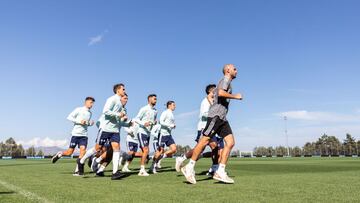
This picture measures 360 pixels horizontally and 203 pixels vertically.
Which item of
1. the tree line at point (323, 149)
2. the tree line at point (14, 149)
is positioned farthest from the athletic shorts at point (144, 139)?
the tree line at point (14, 149)

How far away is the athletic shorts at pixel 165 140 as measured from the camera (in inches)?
456

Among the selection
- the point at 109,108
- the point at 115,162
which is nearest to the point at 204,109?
the point at 109,108

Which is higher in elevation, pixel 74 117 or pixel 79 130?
pixel 74 117

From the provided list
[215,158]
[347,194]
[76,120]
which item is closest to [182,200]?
[347,194]

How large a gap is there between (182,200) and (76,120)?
7.18 m

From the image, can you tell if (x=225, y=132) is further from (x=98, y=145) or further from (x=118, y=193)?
(x=98, y=145)

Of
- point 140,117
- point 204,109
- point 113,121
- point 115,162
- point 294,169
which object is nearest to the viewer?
point 115,162

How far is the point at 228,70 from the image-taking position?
7320 mm

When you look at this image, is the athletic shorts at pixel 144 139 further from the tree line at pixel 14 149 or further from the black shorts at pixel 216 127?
the tree line at pixel 14 149

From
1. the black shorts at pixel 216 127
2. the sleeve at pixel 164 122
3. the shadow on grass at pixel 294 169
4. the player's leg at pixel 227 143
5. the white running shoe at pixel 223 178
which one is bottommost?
the shadow on grass at pixel 294 169

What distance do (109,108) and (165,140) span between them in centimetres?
343

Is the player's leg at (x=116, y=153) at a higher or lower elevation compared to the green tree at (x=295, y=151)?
lower

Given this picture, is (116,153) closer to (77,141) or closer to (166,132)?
(77,141)

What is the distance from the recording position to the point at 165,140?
38.0 feet
